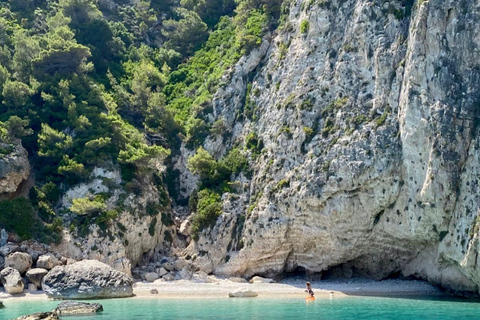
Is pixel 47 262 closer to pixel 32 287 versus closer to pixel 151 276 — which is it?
pixel 32 287

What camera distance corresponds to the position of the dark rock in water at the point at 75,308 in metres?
32.7

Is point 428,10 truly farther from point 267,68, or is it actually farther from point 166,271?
point 166,271

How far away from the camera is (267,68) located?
53.1m

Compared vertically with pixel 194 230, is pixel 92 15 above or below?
above

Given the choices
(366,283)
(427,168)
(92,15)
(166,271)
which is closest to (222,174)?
(166,271)

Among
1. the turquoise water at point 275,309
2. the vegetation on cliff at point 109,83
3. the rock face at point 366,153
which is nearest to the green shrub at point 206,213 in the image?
the rock face at point 366,153

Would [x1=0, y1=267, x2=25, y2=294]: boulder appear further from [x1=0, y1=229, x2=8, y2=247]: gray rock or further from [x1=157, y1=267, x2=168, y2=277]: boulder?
[x1=157, y1=267, x2=168, y2=277]: boulder

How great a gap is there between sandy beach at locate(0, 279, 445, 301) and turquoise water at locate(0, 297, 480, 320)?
202 centimetres

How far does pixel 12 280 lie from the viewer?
39656 mm

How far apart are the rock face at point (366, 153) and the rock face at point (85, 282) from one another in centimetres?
805

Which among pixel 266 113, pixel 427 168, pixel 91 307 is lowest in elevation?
pixel 91 307

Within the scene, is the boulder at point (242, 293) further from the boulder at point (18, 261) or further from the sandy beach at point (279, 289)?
the boulder at point (18, 261)

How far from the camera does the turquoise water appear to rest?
101 ft

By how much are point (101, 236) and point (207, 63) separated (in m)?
25.2
